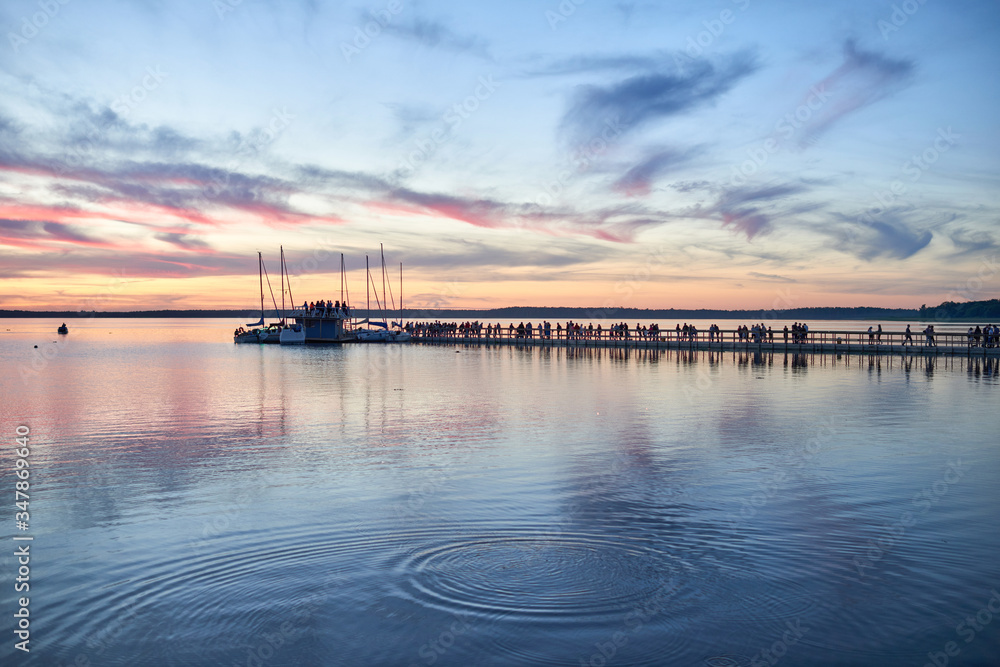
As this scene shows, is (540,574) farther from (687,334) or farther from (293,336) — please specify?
(293,336)

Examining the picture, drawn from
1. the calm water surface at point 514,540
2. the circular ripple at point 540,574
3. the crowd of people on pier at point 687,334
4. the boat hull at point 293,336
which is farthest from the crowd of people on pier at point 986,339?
the boat hull at point 293,336

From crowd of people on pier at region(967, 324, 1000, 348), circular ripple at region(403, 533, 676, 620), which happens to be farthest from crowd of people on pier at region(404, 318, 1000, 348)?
circular ripple at region(403, 533, 676, 620)

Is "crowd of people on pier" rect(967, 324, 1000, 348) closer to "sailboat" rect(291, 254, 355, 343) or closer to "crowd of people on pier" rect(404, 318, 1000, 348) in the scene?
"crowd of people on pier" rect(404, 318, 1000, 348)

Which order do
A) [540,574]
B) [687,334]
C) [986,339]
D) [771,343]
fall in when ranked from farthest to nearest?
[687,334] < [771,343] < [986,339] < [540,574]

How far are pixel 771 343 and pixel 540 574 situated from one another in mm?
54353

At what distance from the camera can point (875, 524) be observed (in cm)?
938

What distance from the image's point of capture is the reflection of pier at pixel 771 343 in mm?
50531

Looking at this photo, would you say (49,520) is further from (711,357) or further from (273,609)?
(711,357)

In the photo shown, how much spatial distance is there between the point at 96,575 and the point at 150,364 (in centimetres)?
4167

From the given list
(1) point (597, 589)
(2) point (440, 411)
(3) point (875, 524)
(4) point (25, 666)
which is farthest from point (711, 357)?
(4) point (25, 666)

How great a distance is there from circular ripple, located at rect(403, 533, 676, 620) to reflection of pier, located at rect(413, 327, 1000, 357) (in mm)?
49631

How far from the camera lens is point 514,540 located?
8727mm

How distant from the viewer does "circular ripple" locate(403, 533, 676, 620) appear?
689 cm

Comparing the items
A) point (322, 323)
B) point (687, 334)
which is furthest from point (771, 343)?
point (322, 323)
